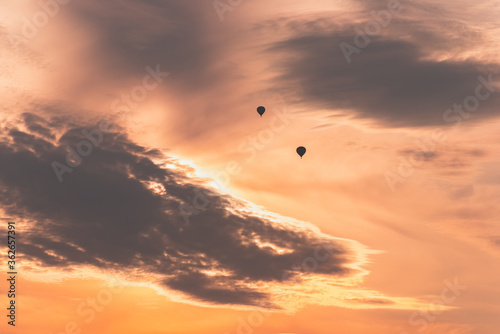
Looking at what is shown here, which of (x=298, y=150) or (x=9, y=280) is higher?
(x=298, y=150)

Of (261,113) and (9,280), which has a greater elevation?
(261,113)

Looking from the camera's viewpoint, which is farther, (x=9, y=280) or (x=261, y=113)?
(x=261, y=113)

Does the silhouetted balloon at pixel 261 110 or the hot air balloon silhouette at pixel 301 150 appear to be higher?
the silhouetted balloon at pixel 261 110

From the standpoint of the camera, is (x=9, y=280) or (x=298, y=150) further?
(x=298, y=150)

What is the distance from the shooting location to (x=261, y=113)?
126 meters

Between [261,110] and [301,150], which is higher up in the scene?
[261,110]

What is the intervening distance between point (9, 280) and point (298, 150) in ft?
183

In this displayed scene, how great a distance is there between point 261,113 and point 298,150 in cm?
1034

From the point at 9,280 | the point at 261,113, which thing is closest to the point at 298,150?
the point at 261,113

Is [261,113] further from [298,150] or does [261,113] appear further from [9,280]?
[9,280]

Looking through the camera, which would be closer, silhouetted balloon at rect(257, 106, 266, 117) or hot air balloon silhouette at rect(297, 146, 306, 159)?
hot air balloon silhouette at rect(297, 146, 306, 159)

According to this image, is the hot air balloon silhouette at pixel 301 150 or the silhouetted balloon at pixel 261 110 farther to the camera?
the silhouetted balloon at pixel 261 110

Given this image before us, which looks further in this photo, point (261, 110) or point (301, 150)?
point (261, 110)

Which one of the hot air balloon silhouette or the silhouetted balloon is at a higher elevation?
the silhouetted balloon
